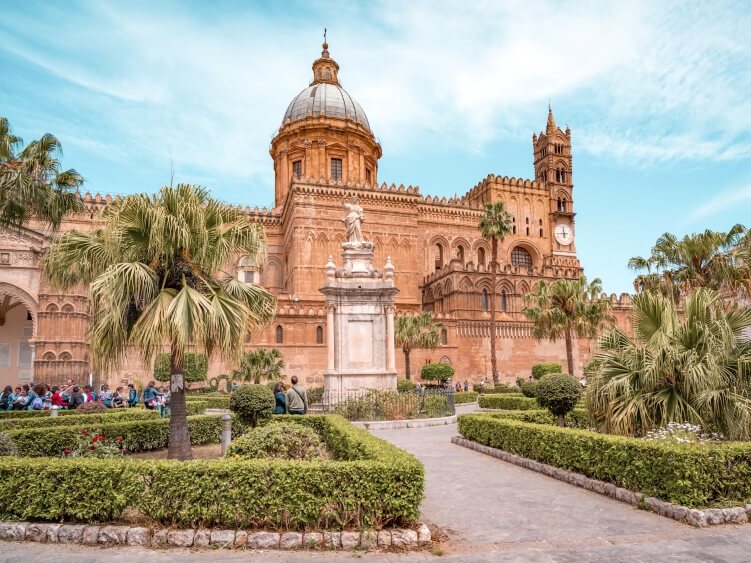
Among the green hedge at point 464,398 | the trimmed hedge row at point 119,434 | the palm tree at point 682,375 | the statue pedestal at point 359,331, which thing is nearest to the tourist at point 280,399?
the trimmed hedge row at point 119,434

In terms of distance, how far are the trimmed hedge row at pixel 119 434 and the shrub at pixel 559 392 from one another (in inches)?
290

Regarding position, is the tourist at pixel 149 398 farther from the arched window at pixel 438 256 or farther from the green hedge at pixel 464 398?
the arched window at pixel 438 256

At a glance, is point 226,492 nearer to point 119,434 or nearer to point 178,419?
point 178,419

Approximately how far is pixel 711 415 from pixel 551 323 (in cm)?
2294

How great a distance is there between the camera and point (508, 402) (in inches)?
928

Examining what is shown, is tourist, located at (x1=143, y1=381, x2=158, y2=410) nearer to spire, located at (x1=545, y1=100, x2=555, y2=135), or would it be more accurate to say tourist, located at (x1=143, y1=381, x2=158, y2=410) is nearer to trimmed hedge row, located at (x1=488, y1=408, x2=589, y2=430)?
trimmed hedge row, located at (x1=488, y1=408, x2=589, y2=430)

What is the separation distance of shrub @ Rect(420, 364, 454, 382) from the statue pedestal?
51.6ft

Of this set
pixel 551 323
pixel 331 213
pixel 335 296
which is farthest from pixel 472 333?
pixel 335 296

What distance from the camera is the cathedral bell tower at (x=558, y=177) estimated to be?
5534 cm

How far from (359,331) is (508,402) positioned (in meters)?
8.24

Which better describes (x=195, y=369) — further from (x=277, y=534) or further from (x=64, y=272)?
(x=277, y=534)

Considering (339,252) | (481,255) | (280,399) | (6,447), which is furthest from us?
(481,255)

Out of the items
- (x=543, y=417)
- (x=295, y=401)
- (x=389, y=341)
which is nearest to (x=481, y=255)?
(x=389, y=341)

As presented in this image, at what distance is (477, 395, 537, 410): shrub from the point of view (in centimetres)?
2220
